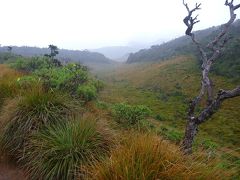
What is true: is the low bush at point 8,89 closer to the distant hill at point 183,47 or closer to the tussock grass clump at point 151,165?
the tussock grass clump at point 151,165

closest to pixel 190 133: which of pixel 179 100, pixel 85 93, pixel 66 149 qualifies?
pixel 66 149

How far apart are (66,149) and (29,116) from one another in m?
1.48

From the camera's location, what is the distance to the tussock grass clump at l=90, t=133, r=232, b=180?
3.91 m

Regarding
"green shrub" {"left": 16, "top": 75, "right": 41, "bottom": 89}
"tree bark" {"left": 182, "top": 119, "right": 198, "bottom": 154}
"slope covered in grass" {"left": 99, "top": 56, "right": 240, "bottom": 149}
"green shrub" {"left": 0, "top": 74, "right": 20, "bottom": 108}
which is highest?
"green shrub" {"left": 16, "top": 75, "right": 41, "bottom": 89}

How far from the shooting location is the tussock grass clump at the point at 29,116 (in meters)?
6.49

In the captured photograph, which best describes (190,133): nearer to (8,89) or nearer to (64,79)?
(64,79)

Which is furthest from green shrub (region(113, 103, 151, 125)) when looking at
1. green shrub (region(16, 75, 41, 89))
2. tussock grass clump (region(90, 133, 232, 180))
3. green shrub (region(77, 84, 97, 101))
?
tussock grass clump (region(90, 133, 232, 180))

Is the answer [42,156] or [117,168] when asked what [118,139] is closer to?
[42,156]

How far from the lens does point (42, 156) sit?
5590mm

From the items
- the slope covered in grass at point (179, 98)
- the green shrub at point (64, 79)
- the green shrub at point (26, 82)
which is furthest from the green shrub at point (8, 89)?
the slope covered in grass at point (179, 98)

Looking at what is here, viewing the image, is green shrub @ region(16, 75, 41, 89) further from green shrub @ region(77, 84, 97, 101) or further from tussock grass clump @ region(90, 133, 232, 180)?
tussock grass clump @ region(90, 133, 232, 180)

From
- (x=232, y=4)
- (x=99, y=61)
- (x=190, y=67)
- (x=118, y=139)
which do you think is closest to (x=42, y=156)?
(x=118, y=139)

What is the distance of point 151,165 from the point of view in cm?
399

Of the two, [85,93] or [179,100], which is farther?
[179,100]
